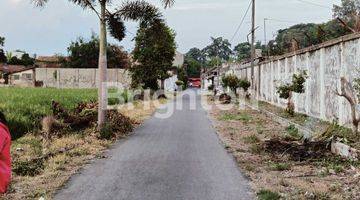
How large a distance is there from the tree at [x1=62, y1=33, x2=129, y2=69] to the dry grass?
5893cm

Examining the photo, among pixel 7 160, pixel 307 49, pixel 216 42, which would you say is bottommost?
pixel 7 160

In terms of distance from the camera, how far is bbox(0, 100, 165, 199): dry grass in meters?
7.97

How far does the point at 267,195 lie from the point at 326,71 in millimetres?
11077

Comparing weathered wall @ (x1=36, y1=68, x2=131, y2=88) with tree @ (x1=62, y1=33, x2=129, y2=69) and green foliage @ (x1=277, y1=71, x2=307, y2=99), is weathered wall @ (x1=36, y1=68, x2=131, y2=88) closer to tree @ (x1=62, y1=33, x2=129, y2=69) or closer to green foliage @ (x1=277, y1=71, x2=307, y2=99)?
tree @ (x1=62, y1=33, x2=129, y2=69)

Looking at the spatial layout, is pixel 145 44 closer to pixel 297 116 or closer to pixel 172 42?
pixel 172 42

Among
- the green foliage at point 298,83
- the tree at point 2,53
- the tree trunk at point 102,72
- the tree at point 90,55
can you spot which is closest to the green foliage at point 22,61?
the tree at point 2,53

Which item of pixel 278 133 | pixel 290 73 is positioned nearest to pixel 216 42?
pixel 290 73

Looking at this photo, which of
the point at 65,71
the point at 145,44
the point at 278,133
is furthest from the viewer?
the point at 65,71

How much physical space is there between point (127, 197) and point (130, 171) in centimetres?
208

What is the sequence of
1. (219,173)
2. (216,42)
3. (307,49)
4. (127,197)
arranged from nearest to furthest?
(127,197)
(219,173)
(307,49)
(216,42)

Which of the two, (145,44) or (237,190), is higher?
(145,44)

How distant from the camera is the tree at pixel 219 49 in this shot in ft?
451

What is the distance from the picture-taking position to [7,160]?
3.99m

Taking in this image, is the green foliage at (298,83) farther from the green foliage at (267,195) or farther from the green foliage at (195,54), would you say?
the green foliage at (195,54)
